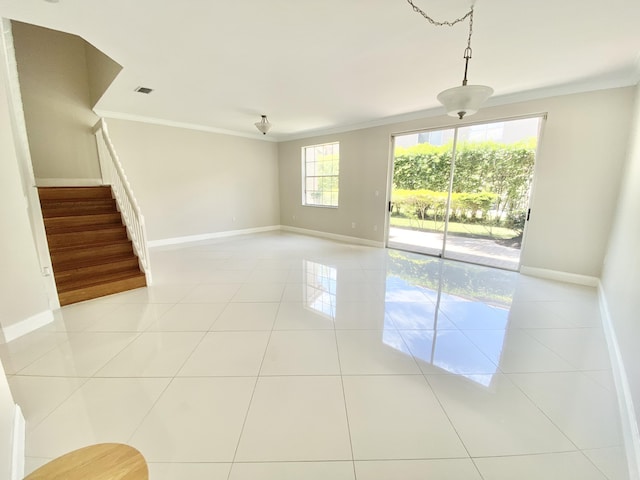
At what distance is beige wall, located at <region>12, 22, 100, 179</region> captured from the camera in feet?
14.6

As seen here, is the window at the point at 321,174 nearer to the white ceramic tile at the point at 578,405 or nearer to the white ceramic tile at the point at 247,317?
the white ceramic tile at the point at 247,317

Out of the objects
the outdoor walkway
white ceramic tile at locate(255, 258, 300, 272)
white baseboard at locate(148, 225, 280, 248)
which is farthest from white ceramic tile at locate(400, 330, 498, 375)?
white baseboard at locate(148, 225, 280, 248)

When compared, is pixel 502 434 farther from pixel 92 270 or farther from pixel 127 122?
pixel 127 122

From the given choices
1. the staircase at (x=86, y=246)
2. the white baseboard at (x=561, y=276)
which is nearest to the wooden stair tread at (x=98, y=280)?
the staircase at (x=86, y=246)

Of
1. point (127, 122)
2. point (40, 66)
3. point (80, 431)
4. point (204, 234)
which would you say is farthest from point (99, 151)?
point (80, 431)

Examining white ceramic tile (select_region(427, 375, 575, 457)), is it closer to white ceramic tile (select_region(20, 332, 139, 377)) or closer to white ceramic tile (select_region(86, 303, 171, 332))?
white ceramic tile (select_region(20, 332, 139, 377))

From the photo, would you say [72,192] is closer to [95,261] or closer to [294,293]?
[95,261]

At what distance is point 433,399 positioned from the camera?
1650 millimetres

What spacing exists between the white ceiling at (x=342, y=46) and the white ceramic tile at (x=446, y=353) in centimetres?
261

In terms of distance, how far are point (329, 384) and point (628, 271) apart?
263cm

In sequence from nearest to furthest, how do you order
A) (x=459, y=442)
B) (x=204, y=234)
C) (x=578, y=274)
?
1. (x=459, y=442)
2. (x=578, y=274)
3. (x=204, y=234)

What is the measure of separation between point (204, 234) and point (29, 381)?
15.8 ft

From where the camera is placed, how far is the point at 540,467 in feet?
4.10

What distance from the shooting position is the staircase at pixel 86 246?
316cm
